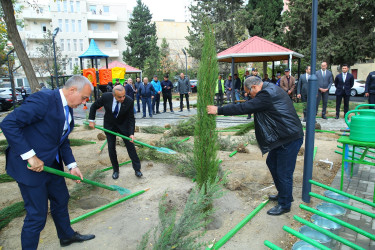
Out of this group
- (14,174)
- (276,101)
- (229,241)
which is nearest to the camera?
(14,174)

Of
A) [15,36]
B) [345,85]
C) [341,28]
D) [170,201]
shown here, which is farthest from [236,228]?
[341,28]

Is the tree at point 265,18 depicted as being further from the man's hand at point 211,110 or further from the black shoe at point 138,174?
the man's hand at point 211,110

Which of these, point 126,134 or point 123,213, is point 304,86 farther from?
point 123,213

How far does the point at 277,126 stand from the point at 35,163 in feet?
8.56

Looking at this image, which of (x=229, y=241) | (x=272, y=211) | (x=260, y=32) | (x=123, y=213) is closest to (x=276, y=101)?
(x=272, y=211)

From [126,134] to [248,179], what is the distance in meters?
2.29

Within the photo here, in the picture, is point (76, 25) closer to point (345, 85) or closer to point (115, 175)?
point (345, 85)

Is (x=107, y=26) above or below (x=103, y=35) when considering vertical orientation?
above

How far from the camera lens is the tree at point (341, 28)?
21.5 metres

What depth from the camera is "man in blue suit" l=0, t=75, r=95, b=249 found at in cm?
233

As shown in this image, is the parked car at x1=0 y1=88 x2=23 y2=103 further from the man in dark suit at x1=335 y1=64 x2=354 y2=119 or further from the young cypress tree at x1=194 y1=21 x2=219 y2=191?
the young cypress tree at x1=194 y1=21 x2=219 y2=191

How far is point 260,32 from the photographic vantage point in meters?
25.4

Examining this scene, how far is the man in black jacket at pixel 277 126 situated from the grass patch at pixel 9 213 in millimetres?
2990

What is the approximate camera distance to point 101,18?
44844mm
